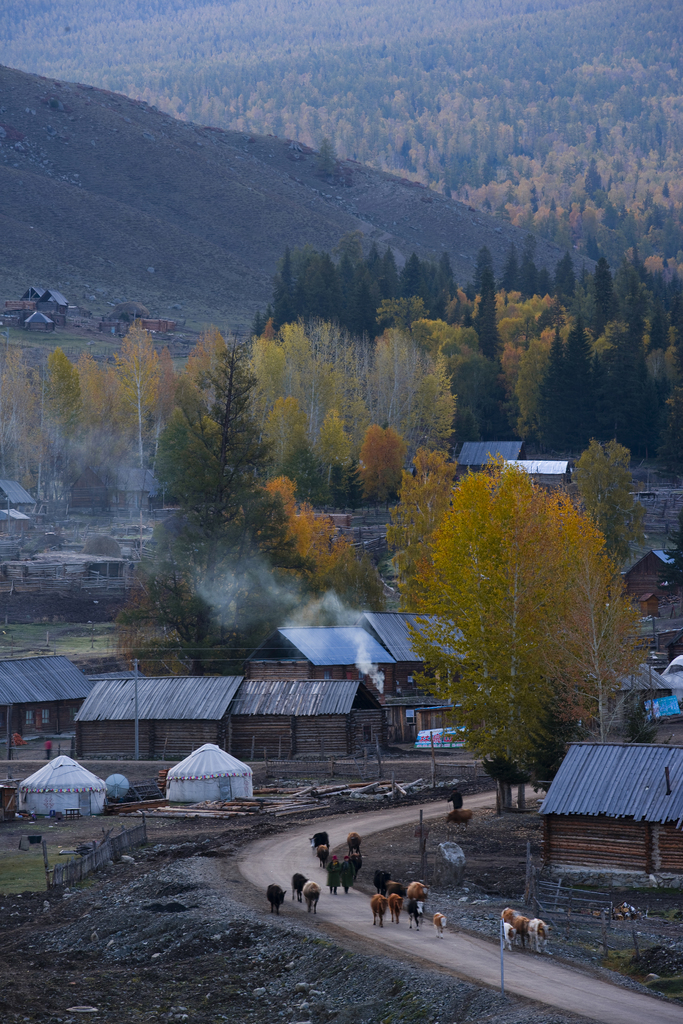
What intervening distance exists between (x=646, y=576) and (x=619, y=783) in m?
50.6

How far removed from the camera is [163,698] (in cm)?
5122

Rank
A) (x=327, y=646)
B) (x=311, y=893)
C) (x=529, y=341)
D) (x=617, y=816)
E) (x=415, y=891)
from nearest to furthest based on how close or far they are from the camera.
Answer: (x=415, y=891), (x=311, y=893), (x=617, y=816), (x=327, y=646), (x=529, y=341)

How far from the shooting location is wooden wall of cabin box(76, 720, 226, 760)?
4988 cm

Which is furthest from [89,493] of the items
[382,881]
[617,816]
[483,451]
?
[382,881]

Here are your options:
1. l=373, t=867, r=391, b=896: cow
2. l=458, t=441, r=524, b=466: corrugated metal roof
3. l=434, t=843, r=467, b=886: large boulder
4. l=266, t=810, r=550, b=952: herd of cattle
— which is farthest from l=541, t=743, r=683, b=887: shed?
l=458, t=441, r=524, b=466: corrugated metal roof

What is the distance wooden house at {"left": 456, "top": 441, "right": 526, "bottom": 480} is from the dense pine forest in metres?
3.35

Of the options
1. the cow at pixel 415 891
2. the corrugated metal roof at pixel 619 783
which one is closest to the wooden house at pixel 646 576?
the corrugated metal roof at pixel 619 783

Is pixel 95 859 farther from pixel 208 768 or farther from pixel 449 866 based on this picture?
pixel 208 768

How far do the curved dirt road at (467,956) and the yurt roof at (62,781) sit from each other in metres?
9.41

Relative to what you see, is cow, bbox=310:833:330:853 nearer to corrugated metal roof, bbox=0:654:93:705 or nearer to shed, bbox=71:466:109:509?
corrugated metal roof, bbox=0:654:93:705

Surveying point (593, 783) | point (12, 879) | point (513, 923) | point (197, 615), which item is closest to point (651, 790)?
point (593, 783)

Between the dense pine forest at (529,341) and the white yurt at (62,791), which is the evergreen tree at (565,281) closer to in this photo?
the dense pine forest at (529,341)

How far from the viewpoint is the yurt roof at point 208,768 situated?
41875 mm

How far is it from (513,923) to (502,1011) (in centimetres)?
389
